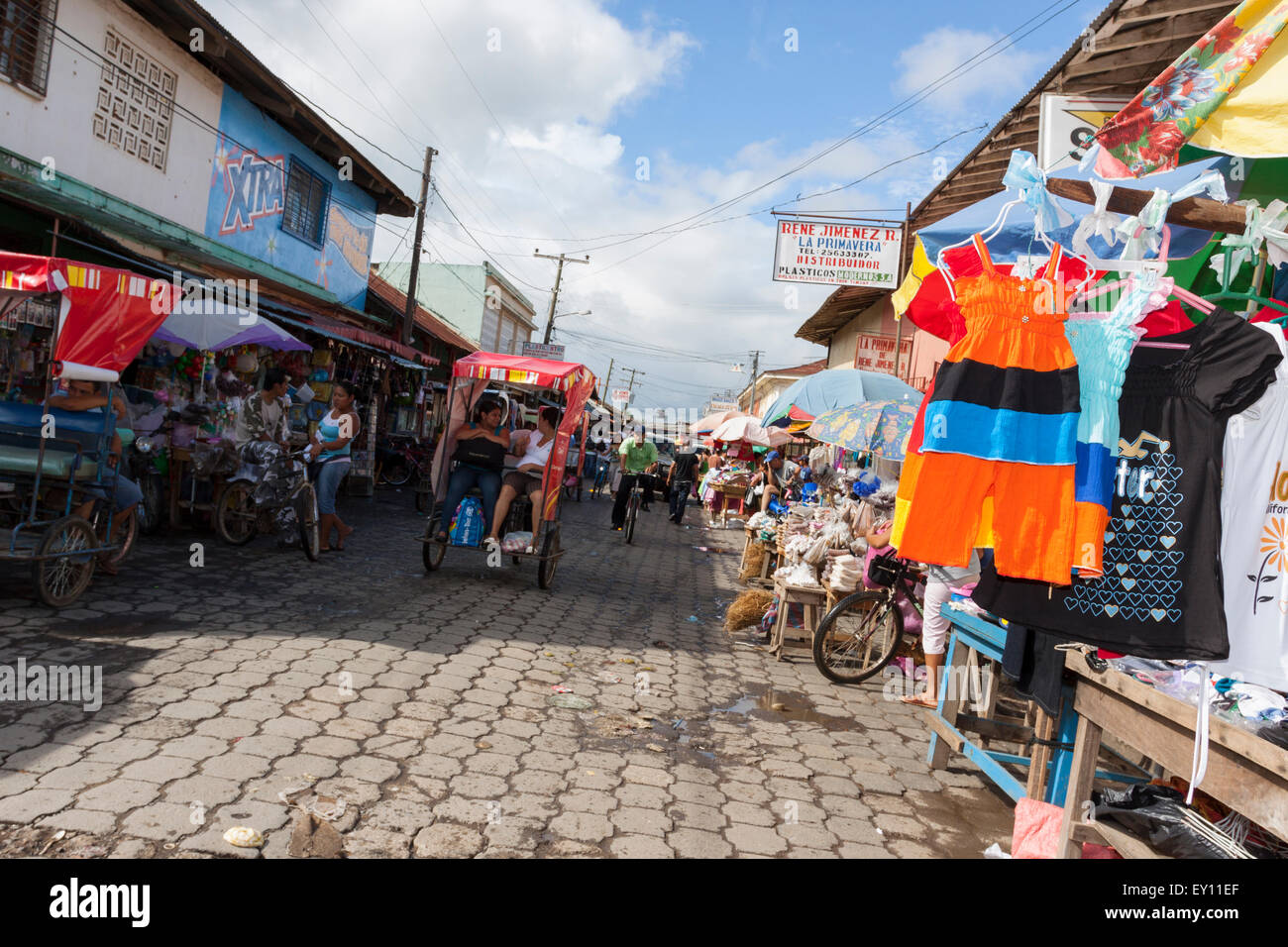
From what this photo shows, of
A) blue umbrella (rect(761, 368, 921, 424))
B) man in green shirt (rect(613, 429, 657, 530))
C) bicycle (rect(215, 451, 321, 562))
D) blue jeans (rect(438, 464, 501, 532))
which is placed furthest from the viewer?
man in green shirt (rect(613, 429, 657, 530))

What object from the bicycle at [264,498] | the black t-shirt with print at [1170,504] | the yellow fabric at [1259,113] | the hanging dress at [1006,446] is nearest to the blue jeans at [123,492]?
the bicycle at [264,498]

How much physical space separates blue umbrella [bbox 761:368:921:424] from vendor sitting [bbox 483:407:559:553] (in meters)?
3.06

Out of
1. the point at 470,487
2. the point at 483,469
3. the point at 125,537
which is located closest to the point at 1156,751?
the point at 483,469

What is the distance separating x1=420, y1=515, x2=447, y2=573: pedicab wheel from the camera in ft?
29.5

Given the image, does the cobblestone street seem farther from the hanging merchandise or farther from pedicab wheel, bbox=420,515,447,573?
the hanging merchandise

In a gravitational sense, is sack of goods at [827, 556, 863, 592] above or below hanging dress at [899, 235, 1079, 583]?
below

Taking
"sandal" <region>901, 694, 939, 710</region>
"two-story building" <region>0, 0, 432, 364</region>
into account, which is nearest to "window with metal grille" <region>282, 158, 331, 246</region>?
"two-story building" <region>0, 0, 432, 364</region>

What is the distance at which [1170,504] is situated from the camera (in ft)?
10.2

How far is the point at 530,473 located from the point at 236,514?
340 cm

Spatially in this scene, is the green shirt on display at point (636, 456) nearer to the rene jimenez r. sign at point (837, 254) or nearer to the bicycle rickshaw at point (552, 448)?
the rene jimenez r. sign at point (837, 254)

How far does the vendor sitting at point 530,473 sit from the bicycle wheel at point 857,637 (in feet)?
11.1
